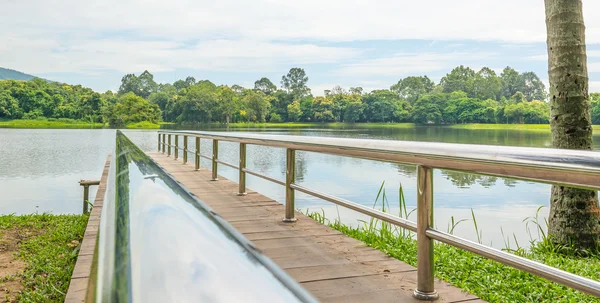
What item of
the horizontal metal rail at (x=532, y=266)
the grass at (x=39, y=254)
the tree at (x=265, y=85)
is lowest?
the grass at (x=39, y=254)

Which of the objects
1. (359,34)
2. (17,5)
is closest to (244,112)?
(17,5)

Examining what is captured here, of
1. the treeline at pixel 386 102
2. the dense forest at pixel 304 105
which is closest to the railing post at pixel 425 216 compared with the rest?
the dense forest at pixel 304 105

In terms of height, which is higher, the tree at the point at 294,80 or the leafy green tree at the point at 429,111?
the tree at the point at 294,80

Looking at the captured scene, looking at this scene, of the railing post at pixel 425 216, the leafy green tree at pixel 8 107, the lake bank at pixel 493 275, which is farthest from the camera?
the leafy green tree at pixel 8 107

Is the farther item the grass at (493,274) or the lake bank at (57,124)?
the lake bank at (57,124)

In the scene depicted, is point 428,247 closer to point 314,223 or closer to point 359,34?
point 314,223

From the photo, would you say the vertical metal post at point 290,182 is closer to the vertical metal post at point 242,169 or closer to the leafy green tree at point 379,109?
the vertical metal post at point 242,169

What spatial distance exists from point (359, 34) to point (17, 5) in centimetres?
6741

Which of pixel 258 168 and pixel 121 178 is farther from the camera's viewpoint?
pixel 258 168

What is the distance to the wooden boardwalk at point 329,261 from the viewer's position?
2.17 metres

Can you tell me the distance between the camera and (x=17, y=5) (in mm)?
64562

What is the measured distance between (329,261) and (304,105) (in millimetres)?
72226

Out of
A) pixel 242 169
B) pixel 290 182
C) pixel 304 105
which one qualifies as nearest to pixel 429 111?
pixel 304 105

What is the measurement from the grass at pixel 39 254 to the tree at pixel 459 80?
274ft
